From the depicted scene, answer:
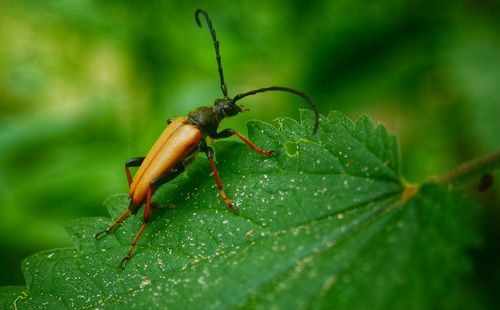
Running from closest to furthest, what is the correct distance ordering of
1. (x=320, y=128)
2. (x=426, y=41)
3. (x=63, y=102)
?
(x=320, y=128) → (x=426, y=41) → (x=63, y=102)

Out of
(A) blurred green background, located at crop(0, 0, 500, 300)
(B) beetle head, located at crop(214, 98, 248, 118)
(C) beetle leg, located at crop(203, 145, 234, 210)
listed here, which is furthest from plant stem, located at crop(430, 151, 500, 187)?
(A) blurred green background, located at crop(0, 0, 500, 300)

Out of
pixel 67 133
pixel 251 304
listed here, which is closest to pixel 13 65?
pixel 67 133

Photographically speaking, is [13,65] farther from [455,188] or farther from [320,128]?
[455,188]

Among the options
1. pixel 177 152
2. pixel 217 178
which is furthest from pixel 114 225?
pixel 217 178

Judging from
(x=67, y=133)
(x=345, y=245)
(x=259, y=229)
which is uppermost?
(x=67, y=133)

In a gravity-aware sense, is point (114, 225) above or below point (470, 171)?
above

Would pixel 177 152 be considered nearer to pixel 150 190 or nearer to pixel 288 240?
pixel 150 190
